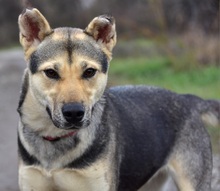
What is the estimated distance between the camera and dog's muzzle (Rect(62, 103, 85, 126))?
18.2 feet

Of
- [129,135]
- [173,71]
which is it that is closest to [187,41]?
[173,71]

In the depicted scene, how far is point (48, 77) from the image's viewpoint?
582 centimetres

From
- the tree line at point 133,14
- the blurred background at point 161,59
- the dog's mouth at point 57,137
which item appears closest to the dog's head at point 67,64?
the dog's mouth at point 57,137

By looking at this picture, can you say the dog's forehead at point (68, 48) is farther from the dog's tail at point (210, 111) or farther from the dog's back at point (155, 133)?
the dog's tail at point (210, 111)

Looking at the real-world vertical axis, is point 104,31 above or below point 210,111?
above

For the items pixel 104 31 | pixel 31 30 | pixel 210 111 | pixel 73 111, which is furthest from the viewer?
pixel 210 111

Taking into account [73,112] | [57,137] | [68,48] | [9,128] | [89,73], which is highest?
[68,48]

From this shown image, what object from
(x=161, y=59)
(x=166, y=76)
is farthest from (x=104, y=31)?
(x=161, y=59)

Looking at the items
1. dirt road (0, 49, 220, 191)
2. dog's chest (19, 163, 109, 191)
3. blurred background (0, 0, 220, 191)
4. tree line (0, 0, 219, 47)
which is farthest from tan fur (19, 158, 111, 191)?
tree line (0, 0, 219, 47)

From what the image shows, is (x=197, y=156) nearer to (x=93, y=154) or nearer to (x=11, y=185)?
(x=93, y=154)

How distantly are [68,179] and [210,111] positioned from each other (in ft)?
6.47

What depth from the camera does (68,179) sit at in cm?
604

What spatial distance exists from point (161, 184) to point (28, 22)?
7.20 ft

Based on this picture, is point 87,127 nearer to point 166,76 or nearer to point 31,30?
point 31,30
